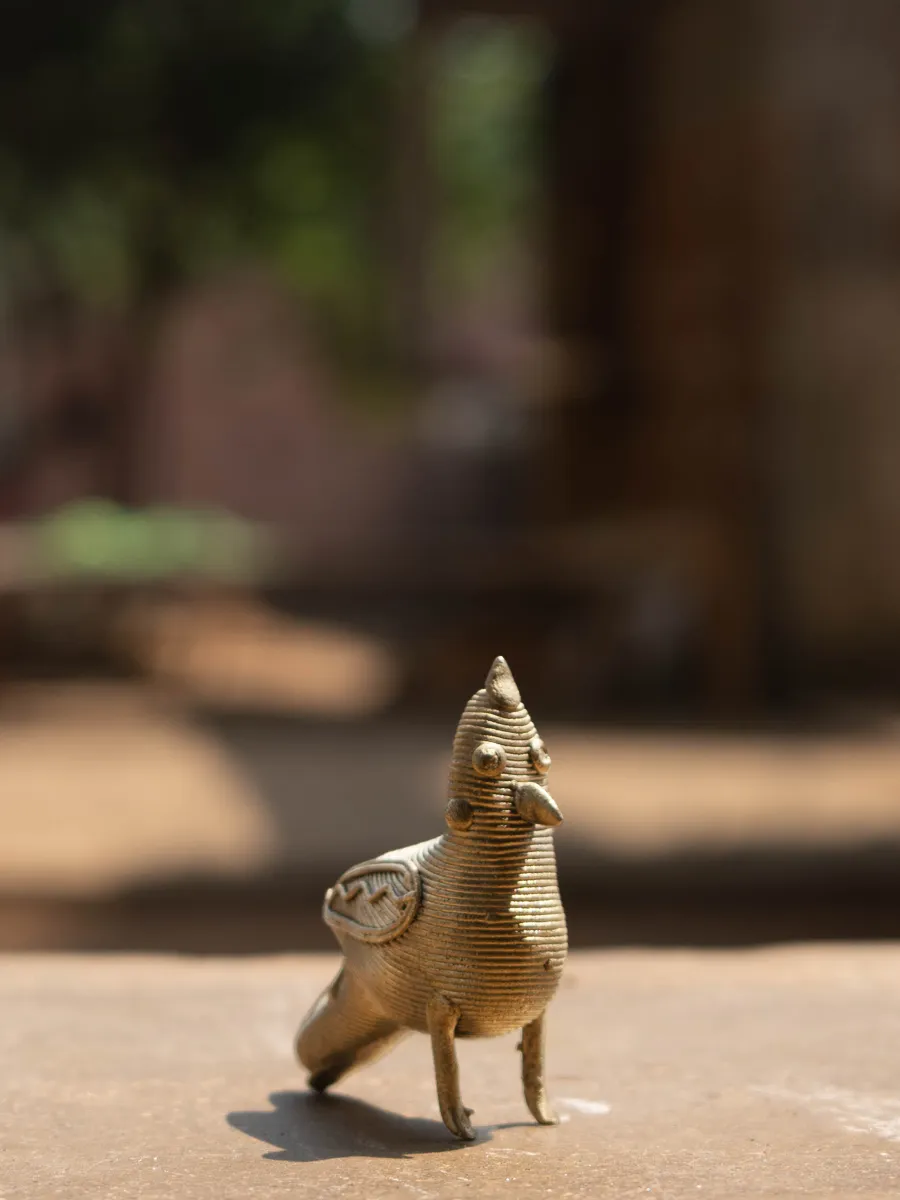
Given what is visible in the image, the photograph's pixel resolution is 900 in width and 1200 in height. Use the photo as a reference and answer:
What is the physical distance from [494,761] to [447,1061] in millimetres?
407

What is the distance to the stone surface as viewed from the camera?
2006 mm

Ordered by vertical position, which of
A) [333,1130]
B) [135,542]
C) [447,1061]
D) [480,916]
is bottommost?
[333,1130]

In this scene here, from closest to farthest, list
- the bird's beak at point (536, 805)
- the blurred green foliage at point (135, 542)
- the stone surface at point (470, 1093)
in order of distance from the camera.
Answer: the stone surface at point (470, 1093), the bird's beak at point (536, 805), the blurred green foliage at point (135, 542)

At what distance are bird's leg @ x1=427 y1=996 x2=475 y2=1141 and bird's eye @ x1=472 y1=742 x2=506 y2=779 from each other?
0.31 m

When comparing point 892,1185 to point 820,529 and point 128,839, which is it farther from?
point 820,529

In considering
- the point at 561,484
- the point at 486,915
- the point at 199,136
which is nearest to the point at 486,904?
the point at 486,915

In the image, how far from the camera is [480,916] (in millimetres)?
2145

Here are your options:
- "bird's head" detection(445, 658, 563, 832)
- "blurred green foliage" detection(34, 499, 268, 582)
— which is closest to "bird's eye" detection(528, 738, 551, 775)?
"bird's head" detection(445, 658, 563, 832)

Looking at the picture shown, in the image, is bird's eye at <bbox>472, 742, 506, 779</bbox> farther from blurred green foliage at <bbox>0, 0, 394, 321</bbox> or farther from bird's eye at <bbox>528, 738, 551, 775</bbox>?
blurred green foliage at <bbox>0, 0, 394, 321</bbox>

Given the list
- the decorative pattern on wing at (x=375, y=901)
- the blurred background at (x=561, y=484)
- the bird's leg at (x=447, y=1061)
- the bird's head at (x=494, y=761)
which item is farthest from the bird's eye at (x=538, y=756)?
the blurred background at (x=561, y=484)

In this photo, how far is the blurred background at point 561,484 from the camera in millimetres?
6773

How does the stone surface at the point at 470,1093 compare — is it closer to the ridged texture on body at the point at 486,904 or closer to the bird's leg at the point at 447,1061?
the bird's leg at the point at 447,1061

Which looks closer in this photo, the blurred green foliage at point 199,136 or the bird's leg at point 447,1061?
the bird's leg at point 447,1061

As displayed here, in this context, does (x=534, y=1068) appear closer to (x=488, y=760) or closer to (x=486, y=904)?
(x=486, y=904)
